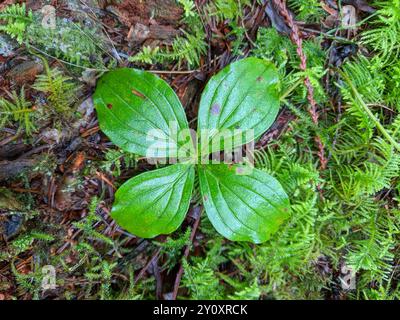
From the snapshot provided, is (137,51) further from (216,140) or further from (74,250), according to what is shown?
(74,250)

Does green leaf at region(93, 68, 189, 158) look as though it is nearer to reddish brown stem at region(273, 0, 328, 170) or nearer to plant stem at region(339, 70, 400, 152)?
reddish brown stem at region(273, 0, 328, 170)

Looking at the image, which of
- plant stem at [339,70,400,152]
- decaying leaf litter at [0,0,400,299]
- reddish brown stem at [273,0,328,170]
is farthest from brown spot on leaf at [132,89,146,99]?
plant stem at [339,70,400,152]

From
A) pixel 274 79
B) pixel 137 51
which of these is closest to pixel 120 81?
pixel 137 51

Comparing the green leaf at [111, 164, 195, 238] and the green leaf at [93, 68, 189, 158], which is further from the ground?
the green leaf at [93, 68, 189, 158]

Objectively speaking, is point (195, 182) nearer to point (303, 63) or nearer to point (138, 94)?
point (138, 94)

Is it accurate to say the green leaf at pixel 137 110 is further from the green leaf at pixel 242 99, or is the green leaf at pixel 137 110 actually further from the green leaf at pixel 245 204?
the green leaf at pixel 245 204
